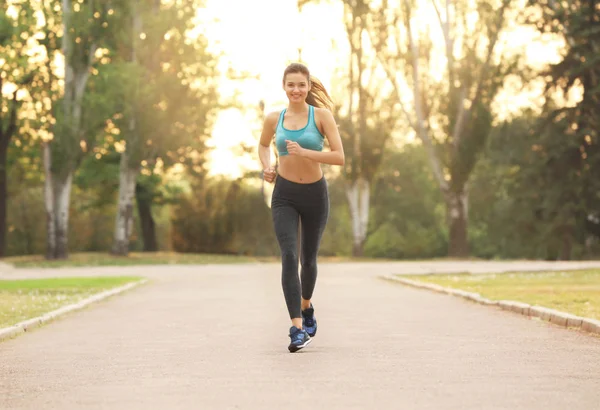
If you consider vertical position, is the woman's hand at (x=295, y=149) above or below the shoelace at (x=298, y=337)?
above

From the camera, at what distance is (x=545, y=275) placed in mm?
24875

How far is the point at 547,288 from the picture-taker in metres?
18.6

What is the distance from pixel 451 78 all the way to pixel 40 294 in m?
25.8

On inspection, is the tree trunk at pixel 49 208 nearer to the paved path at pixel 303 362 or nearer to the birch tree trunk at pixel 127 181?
the birch tree trunk at pixel 127 181

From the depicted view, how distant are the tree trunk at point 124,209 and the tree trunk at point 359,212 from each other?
9.19 metres

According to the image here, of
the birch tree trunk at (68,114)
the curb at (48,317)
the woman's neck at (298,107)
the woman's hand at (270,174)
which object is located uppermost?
the birch tree trunk at (68,114)

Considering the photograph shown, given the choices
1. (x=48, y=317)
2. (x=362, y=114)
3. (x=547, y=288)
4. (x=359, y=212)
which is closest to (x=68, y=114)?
(x=362, y=114)

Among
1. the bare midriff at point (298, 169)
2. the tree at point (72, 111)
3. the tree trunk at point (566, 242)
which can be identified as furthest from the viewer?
the tree trunk at point (566, 242)

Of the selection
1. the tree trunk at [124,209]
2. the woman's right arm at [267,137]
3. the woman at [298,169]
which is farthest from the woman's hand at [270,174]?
the tree trunk at [124,209]

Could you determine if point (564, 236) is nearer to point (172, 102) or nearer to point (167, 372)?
point (172, 102)

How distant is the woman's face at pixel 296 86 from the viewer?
931 centimetres

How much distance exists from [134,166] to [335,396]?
36.6 metres

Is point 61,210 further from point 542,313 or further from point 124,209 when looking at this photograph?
point 542,313

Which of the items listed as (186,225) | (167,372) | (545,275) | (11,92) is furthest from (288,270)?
(186,225)
